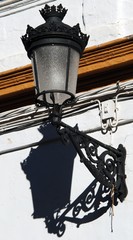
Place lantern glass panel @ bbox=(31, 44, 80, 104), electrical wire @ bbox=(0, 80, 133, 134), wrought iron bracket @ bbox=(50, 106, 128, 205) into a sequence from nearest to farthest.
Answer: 1. lantern glass panel @ bbox=(31, 44, 80, 104)
2. wrought iron bracket @ bbox=(50, 106, 128, 205)
3. electrical wire @ bbox=(0, 80, 133, 134)

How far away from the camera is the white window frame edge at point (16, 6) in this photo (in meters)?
7.03

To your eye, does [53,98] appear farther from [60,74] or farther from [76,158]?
[76,158]

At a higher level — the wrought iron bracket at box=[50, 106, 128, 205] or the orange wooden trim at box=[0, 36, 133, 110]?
the orange wooden trim at box=[0, 36, 133, 110]

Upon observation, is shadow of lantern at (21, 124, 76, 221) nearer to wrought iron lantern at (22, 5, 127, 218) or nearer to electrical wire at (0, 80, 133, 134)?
electrical wire at (0, 80, 133, 134)

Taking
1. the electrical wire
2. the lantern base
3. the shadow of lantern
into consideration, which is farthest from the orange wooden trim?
the lantern base

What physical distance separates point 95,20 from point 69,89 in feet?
3.57

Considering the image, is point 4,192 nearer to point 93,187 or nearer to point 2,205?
point 2,205

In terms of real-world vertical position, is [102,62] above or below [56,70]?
above

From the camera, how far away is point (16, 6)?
709cm

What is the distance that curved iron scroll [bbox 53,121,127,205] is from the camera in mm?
5949

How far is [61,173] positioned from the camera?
21.2 feet

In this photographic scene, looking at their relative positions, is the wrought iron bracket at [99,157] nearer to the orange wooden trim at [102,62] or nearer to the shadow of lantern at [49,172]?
the shadow of lantern at [49,172]

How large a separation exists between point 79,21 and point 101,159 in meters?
1.22

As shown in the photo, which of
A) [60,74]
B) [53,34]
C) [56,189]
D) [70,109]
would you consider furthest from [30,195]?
[53,34]
